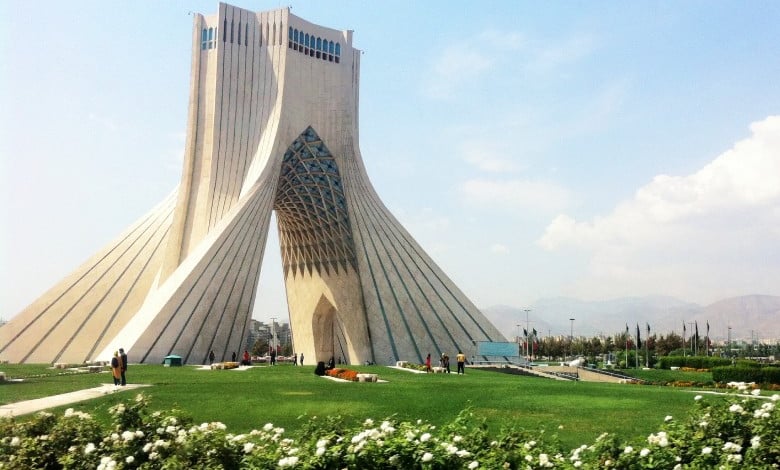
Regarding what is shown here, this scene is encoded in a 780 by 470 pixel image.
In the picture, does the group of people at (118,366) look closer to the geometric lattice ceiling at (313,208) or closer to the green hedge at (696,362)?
the geometric lattice ceiling at (313,208)

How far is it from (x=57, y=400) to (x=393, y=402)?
17.9 feet

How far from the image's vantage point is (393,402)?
38.4 feet

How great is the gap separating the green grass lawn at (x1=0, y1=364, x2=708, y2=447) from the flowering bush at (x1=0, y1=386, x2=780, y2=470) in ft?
4.93

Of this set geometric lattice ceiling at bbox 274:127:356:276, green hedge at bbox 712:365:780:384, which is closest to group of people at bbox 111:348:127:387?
green hedge at bbox 712:365:780:384

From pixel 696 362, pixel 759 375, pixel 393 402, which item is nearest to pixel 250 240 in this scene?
pixel 393 402

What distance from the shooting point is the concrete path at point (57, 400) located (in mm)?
10312

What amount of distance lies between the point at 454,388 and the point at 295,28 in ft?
80.4

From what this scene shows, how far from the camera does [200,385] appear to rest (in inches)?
570

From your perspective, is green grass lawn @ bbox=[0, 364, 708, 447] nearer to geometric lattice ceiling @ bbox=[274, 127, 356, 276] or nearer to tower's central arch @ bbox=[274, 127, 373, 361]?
tower's central arch @ bbox=[274, 127, 373, 361]

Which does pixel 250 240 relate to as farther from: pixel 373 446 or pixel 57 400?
pixel 373 446

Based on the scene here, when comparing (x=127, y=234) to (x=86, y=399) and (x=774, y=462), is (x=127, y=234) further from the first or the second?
(x=774, y=462)

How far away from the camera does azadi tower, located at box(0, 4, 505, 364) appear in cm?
2503

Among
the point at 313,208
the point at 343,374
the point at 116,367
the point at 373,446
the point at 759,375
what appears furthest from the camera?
the point at 313,208

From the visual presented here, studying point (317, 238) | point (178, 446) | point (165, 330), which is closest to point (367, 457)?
point (178, 446)
